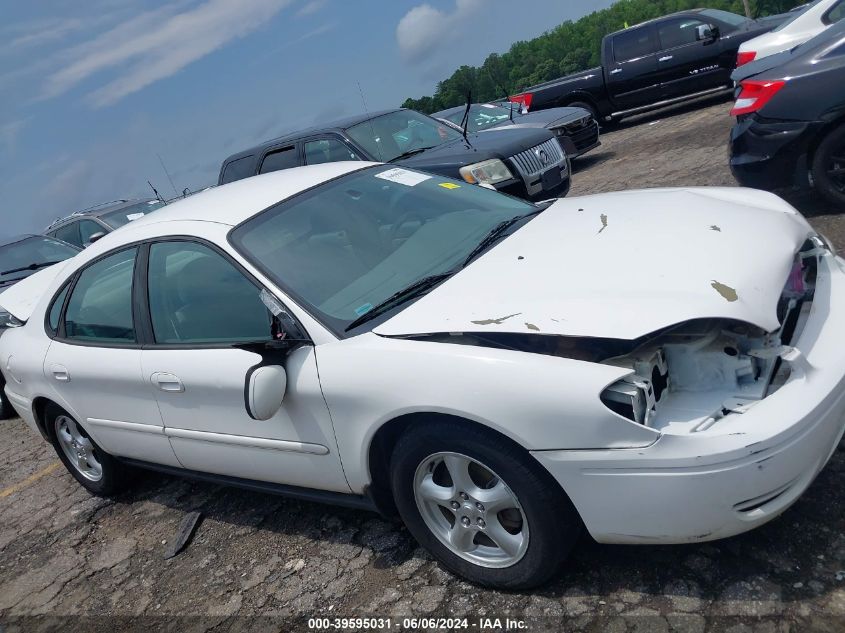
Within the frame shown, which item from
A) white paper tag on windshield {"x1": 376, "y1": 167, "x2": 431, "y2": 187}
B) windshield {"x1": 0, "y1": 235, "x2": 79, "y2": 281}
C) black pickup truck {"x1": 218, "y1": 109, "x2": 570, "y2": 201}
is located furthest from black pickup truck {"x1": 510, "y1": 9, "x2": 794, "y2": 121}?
white paper tag on windshield {"x1": 376, "y1": 167, "x2": 431, "y2": 187}

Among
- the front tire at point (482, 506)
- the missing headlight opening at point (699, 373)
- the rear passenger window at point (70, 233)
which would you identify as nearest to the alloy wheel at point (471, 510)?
the front tire at point (482, 506)

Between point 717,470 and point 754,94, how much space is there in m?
4.16

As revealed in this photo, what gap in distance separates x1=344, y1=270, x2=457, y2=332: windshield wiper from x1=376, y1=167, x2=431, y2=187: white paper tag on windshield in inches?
41.0

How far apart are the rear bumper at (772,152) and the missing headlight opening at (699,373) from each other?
3.30 m

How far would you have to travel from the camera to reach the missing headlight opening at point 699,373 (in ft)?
7.34

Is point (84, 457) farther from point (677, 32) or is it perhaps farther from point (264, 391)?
point (677, 32)

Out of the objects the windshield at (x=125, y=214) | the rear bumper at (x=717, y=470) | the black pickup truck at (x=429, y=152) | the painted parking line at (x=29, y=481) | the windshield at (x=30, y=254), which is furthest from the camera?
the windshield at (x=125, y=214)

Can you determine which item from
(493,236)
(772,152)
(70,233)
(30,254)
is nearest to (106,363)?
(493,236)

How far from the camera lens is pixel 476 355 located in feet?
7.93

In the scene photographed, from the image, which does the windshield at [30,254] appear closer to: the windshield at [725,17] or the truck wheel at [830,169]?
the truck wheel at [830,169]

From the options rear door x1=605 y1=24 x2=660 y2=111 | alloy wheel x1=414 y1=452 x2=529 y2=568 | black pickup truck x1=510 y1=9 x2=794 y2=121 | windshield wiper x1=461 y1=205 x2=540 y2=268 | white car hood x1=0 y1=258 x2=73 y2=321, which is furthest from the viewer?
rear door x1=605 y1=24 x2=660 y2=111

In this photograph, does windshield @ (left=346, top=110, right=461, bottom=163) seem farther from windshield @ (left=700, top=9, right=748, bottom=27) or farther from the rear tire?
windshield @ (left=700, top=9, right=748, bottom=27)

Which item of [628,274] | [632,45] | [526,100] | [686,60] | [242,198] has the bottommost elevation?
[686,60]

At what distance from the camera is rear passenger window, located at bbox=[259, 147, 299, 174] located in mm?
8305
